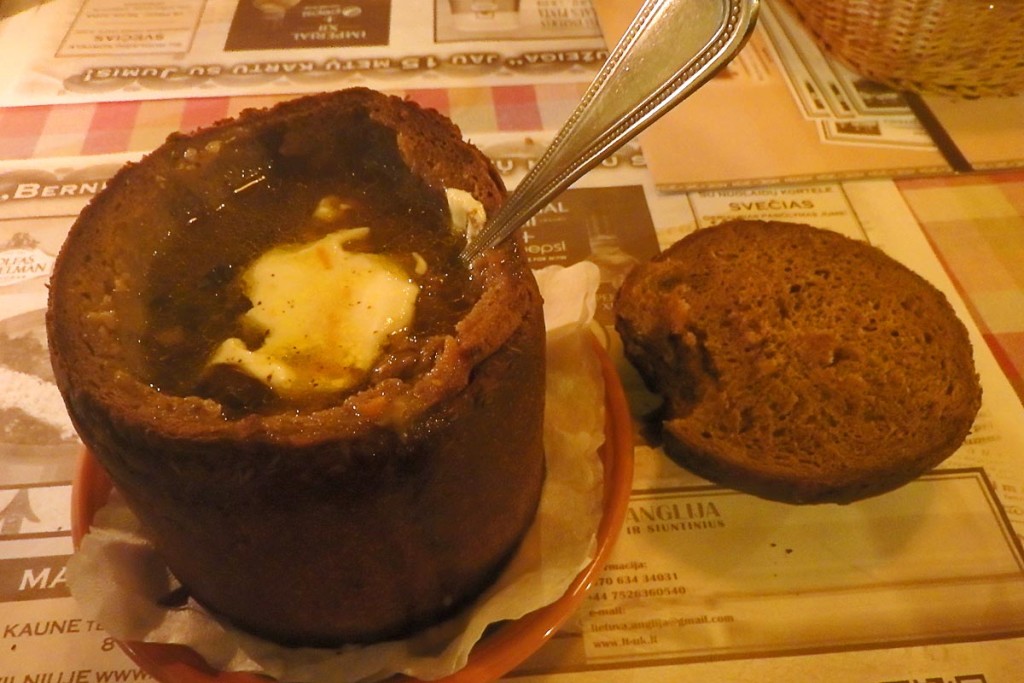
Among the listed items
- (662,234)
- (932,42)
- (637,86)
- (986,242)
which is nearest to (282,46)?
(662,234)

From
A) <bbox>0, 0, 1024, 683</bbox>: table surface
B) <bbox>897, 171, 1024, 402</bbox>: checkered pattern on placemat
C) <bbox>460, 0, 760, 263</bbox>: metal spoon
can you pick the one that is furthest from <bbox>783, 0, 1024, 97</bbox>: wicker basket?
<bbox>460, 0, 760, 263</bbox>: metal spoon

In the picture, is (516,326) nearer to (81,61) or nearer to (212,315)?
(212,315)

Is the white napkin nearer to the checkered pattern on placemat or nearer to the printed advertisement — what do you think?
the checkered pattern on placemat

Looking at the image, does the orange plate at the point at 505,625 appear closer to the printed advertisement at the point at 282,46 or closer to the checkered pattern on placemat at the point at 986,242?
the checkered pattern on placemat at the point at 986,242

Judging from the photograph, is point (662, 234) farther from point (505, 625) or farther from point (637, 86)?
point (505, 625)

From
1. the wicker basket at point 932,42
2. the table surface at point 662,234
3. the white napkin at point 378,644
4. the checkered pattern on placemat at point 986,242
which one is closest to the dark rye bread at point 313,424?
the white napkin at point 378,644

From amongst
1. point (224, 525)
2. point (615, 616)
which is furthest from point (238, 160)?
point (615, 616)
